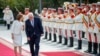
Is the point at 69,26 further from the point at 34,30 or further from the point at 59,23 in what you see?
the point at 34,30

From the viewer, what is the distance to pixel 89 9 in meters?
17.7

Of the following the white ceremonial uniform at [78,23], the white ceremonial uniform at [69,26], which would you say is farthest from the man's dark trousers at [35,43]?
the white ceremonial uniform at [69,26]

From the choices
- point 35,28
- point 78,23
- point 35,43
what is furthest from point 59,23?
point 35,43

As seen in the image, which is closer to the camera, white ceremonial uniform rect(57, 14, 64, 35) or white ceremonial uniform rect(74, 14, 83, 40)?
white ceremonial uniform rect(74, 14, 83, 40)

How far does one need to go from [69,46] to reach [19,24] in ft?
17.5

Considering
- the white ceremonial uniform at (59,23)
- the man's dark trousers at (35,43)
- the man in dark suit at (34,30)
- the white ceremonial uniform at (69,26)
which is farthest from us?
the white ceremonial uniform at (59,23)

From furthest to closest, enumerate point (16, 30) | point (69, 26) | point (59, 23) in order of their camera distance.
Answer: point (59, 23)
point (69, 26)
point (16, 30)

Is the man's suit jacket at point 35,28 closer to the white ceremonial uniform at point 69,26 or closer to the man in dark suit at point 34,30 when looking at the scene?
the man in dark suit at point 34,30

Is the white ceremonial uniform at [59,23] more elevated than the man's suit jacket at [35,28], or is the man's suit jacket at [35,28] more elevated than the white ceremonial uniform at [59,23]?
the man's suit jacket at [35,28]

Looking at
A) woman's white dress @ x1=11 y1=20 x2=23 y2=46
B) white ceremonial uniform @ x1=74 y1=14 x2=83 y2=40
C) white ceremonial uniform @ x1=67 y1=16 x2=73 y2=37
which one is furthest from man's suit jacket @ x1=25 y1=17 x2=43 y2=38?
white ceremonial uniform @ x1=67 y1=16 x2=73 y2=37

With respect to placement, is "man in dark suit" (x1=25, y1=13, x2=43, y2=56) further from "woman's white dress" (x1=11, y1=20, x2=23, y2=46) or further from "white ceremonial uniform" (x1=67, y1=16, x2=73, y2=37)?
"white ceremonial uniform" (x1=67, y1=16, x2=73, y2=37)

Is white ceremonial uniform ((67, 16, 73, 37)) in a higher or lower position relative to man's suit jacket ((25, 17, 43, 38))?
lower

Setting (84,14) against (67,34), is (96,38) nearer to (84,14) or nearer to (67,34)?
(84,14)

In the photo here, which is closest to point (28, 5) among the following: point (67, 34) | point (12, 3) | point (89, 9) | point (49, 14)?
point (12, 3)
